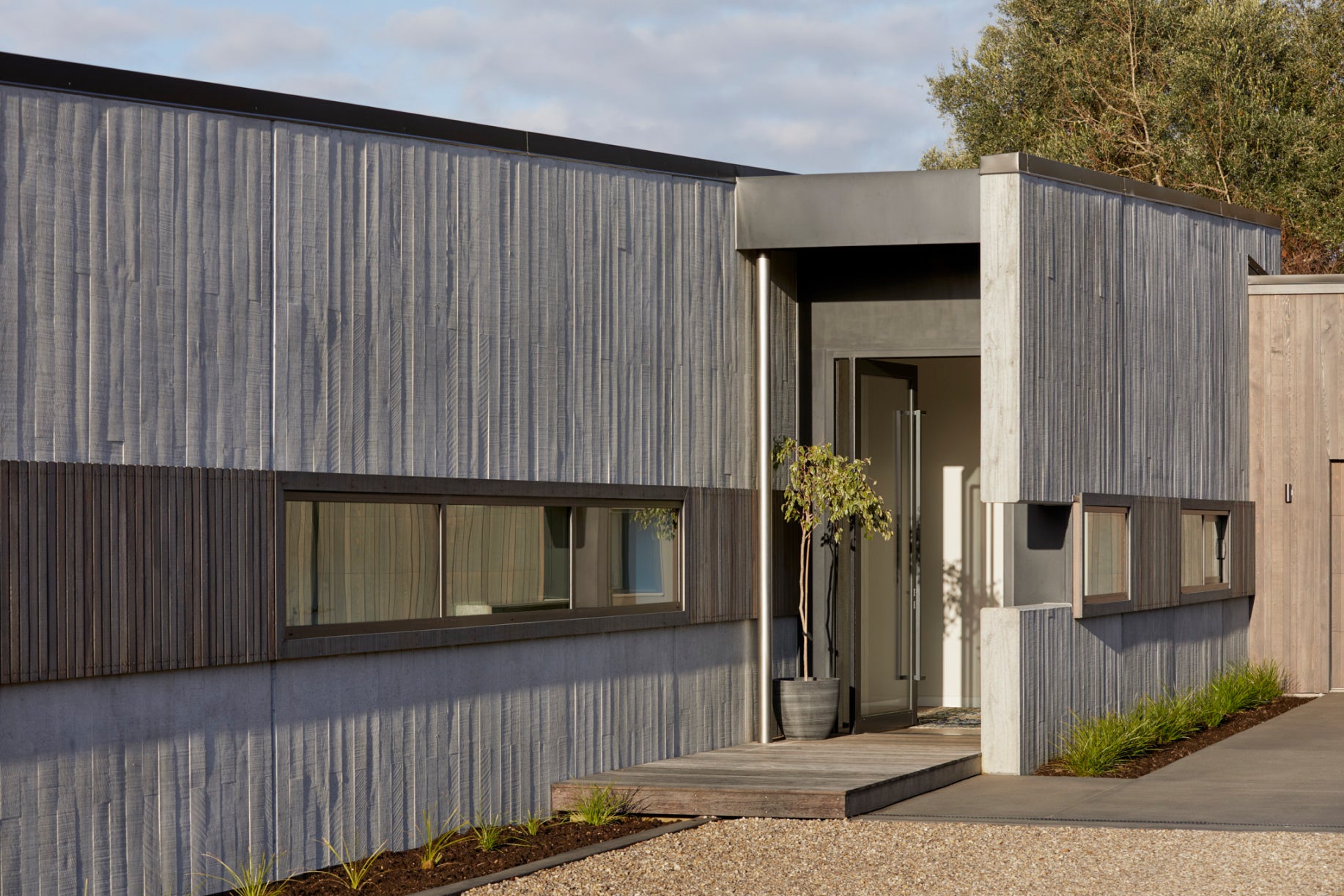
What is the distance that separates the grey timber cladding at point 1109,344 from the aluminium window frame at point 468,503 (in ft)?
6.79

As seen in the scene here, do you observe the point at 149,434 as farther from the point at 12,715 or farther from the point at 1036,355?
the point at 1036,355

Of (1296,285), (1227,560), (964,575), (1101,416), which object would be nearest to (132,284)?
(1101,416)

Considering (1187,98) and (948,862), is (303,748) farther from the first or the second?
(1187,98)

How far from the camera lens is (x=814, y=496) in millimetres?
10266

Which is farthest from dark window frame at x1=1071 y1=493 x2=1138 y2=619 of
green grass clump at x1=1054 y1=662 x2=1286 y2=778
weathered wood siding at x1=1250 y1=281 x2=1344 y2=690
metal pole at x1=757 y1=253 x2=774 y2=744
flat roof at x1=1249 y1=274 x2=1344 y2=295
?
flat roof at x1=1249 y1=274 x2=1344 y2=295

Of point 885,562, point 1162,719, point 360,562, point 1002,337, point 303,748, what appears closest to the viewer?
point 303,748

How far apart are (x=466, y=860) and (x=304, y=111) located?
3.48m

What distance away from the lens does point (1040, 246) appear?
995cm

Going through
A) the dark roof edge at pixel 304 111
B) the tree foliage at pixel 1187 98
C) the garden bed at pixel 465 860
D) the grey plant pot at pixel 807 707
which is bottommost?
the garden bed at pixel 465 860

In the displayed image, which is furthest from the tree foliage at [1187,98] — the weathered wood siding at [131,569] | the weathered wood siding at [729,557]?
the weathered wood siding at [131,569]

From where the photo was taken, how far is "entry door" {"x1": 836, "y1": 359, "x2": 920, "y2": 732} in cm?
1097

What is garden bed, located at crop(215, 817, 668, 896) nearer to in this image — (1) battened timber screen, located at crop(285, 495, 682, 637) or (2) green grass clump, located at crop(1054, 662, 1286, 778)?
(1) battened timber screen, located at crop(285, 495, 682, 637)

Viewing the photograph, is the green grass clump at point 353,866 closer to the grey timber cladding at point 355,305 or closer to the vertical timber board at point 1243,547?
the grey timber cladding at point 355,305

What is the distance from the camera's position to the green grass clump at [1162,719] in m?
9.64
